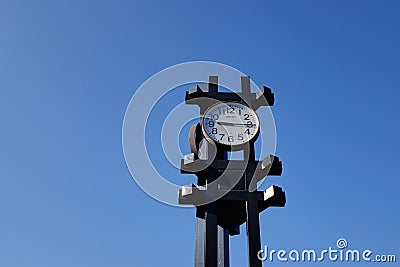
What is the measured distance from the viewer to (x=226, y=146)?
4.28 m

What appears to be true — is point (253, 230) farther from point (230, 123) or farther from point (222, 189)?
point (230, 123)

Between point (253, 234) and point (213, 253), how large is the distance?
0.38 meters

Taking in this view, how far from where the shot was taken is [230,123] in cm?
438

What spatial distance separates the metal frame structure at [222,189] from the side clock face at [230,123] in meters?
0.07

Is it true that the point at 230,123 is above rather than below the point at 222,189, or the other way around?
above

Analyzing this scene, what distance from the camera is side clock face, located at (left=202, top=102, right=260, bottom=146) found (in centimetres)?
430

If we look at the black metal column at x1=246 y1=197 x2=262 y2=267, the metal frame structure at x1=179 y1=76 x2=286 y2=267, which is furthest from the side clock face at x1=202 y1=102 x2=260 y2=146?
the black metal column at x1=246 y1=197 x2=262 y2=267

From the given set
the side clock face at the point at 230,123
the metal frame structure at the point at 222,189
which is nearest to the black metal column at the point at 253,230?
the metal frame structure at the point at 222,189

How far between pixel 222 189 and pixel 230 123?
650mm

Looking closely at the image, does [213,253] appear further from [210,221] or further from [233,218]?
[233,218]

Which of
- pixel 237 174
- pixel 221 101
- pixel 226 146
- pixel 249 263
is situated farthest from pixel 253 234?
pixel 221 101

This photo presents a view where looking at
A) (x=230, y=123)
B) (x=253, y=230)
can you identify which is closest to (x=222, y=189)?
(x=253, y=230)

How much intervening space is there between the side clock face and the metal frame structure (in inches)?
2.6

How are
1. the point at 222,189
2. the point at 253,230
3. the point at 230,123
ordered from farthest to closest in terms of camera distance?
the point at 230,123, the point at 222,189, the point at 253,230
